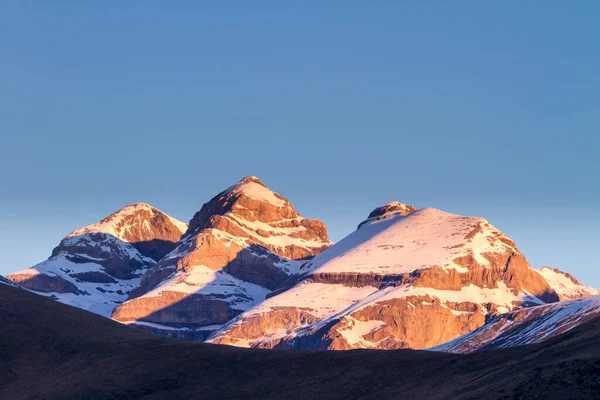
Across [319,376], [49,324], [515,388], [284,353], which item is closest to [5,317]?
[49,324]

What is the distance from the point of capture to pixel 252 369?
15750cm

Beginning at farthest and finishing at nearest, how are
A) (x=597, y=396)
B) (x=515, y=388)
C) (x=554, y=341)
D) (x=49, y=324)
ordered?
(x=49, y=324) < (x=554, y=341) < (x=515, y=388) < (x=597, y=396)

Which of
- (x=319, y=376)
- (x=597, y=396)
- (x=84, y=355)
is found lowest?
(x=597, y=396)

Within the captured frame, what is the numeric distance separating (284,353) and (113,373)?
23403 mm

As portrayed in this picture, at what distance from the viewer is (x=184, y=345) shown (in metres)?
175

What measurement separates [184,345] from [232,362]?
48.8 ft

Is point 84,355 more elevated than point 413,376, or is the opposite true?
point 84,355

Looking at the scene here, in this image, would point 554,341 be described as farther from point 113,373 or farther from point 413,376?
point 113,373

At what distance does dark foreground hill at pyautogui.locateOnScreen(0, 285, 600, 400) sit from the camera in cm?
10794

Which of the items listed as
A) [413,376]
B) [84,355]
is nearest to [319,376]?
[413,376]

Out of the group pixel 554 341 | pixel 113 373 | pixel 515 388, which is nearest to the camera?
pixel 515 388

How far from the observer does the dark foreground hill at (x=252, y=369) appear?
108 meters

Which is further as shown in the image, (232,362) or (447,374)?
(232,362)

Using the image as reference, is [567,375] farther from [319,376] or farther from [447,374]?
[319,376]
